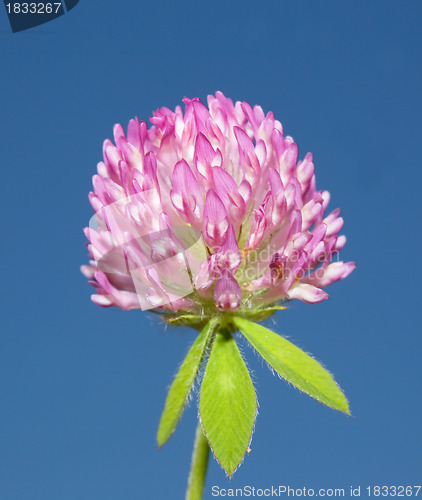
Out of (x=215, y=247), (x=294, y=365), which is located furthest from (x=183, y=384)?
(x=215, y=247)

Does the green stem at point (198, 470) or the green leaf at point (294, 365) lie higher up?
the green leaf at point (294, 365)

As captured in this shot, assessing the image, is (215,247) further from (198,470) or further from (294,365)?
(198,470)

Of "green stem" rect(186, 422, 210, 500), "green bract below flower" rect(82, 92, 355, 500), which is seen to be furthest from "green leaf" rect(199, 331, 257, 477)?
"green stem" rect(186, 422, 210, 500)

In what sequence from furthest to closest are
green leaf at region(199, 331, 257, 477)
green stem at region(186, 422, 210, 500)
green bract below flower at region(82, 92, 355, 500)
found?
green stem at region(186, 422, 210, 500)
green bract below flower at region(82, 92, 355, 500)
green leaf at region(199, 331, 257, 477)

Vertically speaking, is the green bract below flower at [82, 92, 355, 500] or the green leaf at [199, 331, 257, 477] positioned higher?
the green bract below flower at [82, 92, 355, 500]

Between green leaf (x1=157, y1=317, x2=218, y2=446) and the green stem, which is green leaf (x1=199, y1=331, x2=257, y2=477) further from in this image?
the green stem

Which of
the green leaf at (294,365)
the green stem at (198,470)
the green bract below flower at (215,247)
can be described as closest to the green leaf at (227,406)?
the green bract below flower at (215,247)

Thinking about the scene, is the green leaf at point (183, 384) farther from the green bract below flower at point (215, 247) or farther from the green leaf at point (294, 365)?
the green leaf at point (294, 365)
